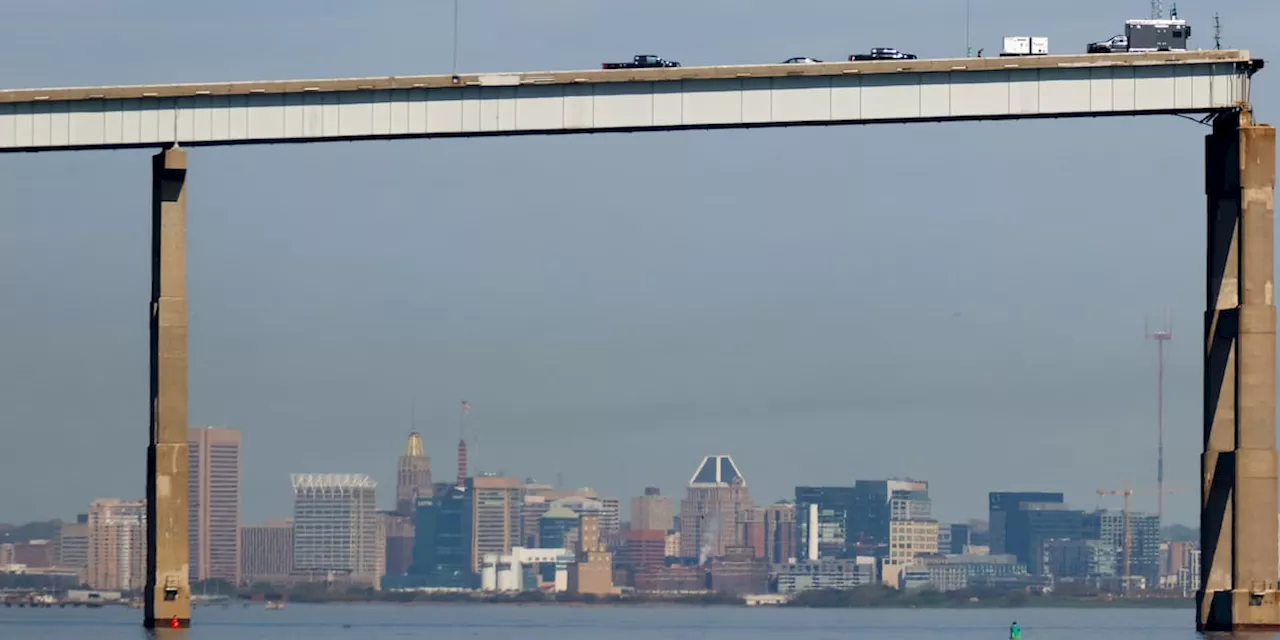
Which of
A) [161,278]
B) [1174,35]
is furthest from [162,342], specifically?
[1174,35]

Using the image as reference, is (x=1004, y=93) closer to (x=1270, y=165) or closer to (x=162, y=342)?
(x=1270, y=165)

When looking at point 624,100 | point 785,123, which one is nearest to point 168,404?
point 624,100

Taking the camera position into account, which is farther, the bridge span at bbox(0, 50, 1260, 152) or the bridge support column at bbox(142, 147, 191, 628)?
the bridge support column at bbox(142, 147, 191, 628)

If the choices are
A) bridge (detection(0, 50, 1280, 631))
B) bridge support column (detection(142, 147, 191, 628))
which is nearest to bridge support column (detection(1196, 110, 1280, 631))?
bridge (detection(0, 50, 1280, 631))

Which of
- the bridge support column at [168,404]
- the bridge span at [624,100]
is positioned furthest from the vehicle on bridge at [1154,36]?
the bridge support column at [168,404]

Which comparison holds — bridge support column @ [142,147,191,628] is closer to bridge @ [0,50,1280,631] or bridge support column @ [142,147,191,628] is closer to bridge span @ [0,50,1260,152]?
bridge @ [0,50,1280,631]
